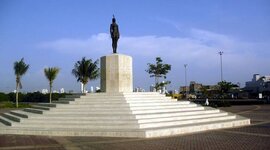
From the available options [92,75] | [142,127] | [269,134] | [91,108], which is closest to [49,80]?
[92,75]

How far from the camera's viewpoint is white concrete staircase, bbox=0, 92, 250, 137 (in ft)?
43.4

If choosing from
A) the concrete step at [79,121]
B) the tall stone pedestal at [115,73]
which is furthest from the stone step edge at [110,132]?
the tall stone pedestal at [115,73]

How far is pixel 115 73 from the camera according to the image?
62.1ft

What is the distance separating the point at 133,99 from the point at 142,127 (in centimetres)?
324

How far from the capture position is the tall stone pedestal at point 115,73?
18891mm

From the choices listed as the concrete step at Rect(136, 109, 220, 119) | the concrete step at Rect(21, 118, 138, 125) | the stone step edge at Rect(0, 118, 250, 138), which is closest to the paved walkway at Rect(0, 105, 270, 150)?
the stone step edge at Rect(0, 118, 250, 138)

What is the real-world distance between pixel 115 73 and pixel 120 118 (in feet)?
17.2

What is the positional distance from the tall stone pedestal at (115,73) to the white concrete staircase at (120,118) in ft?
5.71

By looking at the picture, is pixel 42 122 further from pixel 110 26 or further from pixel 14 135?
pixel 110 26

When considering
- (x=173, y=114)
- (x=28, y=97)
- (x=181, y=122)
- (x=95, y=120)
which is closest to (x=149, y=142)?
(x=95, y=120)

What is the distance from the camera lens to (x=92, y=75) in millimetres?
40000

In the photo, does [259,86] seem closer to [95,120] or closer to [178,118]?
[178,118]

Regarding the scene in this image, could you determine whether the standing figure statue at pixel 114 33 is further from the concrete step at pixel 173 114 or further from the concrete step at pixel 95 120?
the concrete step at pixel 95 120

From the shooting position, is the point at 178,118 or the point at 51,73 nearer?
the point at 178,118
